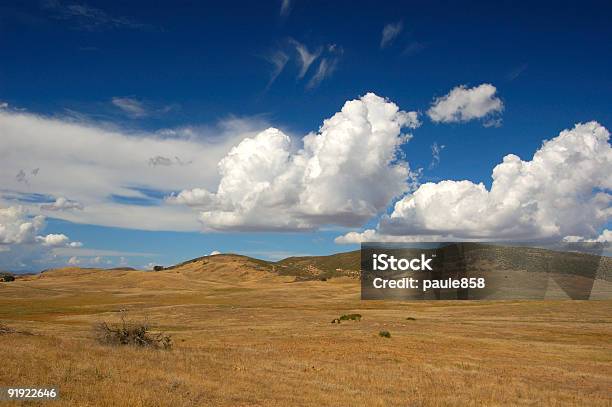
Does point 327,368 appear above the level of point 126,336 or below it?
below

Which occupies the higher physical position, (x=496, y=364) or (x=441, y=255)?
(x=441, y=255)

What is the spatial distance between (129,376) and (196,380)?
2345 mm

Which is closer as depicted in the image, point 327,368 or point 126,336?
point 327,368

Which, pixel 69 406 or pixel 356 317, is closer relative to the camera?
pixel 69 406

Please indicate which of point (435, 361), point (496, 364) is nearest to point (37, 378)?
point (435, 361)

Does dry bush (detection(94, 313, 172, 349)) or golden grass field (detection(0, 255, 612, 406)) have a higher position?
dry bush (detection(94, 313, 172, 349))

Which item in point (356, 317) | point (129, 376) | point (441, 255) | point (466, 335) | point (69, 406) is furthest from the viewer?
point (441, 255)

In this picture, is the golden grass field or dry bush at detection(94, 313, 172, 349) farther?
dry bush at detection(94, 313, 172, 349)

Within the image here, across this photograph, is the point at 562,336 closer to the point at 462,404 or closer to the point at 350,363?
the point at 350,363

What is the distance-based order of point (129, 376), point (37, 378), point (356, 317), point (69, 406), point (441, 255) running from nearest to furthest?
point (69, 406) → point (37, 378) → point (129, 376) → point (356, 317) → point (441, 255)

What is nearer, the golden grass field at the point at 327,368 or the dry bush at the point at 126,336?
the golden grass field at the point at 327,368

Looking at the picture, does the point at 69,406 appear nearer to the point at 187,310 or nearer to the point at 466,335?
the point at 466,335

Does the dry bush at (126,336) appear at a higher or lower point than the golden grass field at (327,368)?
higher

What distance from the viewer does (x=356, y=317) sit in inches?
2223
